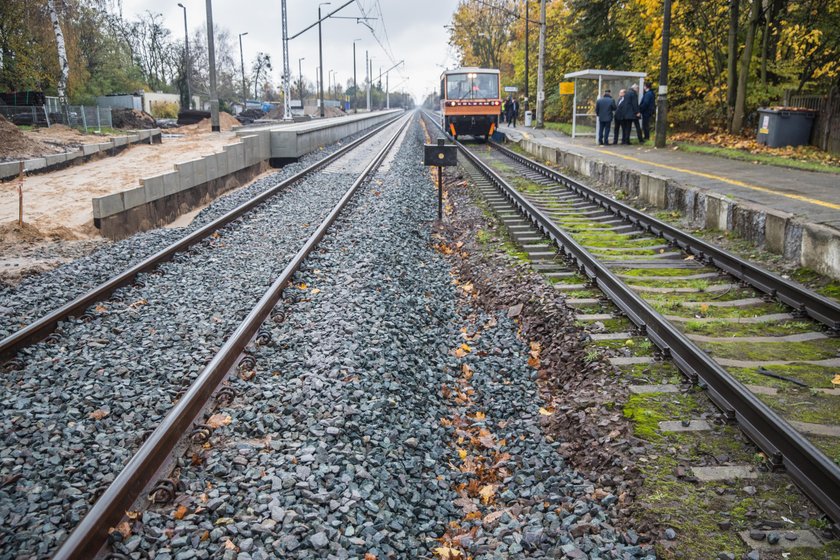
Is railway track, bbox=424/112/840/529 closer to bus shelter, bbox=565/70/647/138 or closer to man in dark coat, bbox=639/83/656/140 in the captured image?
man in dark coat, bbox=639/83/656/140

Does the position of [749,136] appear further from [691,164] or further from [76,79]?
[76,79]

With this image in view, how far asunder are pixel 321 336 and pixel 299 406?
1.40m

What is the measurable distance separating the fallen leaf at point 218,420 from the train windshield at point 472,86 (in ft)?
84.5

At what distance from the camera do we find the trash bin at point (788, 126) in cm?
1795

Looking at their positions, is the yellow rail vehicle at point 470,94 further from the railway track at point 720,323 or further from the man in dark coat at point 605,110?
the railway track at point 720,323

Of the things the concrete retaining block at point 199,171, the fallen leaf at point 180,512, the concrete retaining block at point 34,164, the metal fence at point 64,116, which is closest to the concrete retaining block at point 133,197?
the concrete retaining block at point 199,171

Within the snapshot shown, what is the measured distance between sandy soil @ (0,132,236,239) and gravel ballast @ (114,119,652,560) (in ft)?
26.2

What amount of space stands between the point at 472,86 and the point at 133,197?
18903 millimetres

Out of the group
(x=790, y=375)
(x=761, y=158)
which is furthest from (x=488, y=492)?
(x=761, y=158)

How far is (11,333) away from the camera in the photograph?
253 inches

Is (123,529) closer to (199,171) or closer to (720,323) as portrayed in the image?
(720,323)

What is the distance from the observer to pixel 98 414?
4641 millimetres

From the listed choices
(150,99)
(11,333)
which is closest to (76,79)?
(150,99)

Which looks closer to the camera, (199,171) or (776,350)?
(776,350)
